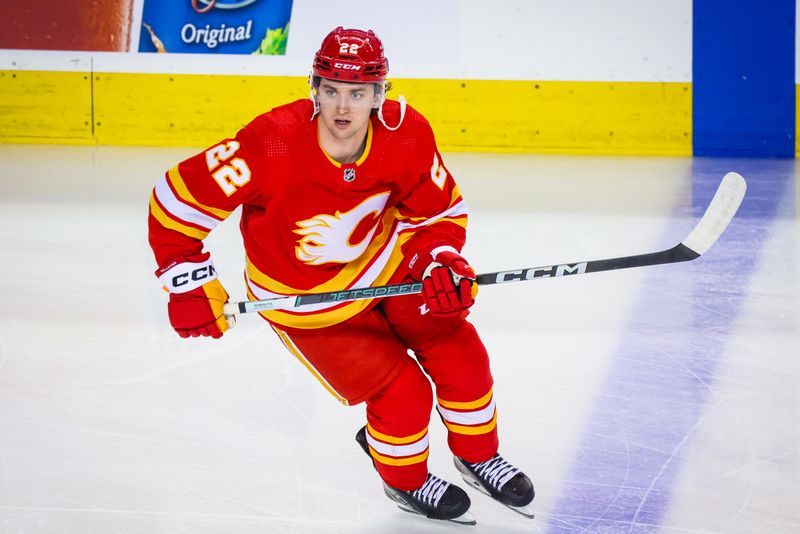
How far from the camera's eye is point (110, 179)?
676 cm

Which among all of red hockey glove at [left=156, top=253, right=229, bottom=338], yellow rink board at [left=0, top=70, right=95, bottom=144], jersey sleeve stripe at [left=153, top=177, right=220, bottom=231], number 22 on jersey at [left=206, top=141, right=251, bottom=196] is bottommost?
yellow rink board at [left=0, top=70, right=95, bottom=144]

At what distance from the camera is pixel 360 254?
8.00 feet

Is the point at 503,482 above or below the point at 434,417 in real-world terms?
above

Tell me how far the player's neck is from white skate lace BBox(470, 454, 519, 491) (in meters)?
0.76

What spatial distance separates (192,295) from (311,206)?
31cm

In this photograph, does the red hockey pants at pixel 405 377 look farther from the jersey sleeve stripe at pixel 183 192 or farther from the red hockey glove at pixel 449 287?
the jersey sleeve stripe at pixel 183 192

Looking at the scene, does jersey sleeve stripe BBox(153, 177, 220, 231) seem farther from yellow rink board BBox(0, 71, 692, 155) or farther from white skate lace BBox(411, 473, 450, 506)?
yellow rink board BBox(0, 71, 692, 155)

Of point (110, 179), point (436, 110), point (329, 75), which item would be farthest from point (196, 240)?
point (436, 110)

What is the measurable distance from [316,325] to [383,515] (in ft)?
1.47

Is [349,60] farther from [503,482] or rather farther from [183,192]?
[503,482]

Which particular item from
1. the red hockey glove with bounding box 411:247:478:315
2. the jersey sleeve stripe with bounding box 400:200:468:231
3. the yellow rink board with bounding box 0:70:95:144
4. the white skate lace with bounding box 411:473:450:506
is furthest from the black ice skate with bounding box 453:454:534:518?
the yellow rink board with bounding box 0:70:95:144

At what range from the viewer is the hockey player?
2209 mm

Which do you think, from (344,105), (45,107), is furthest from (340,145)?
(45,107)

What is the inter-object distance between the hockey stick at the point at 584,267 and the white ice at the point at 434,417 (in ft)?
1.53
